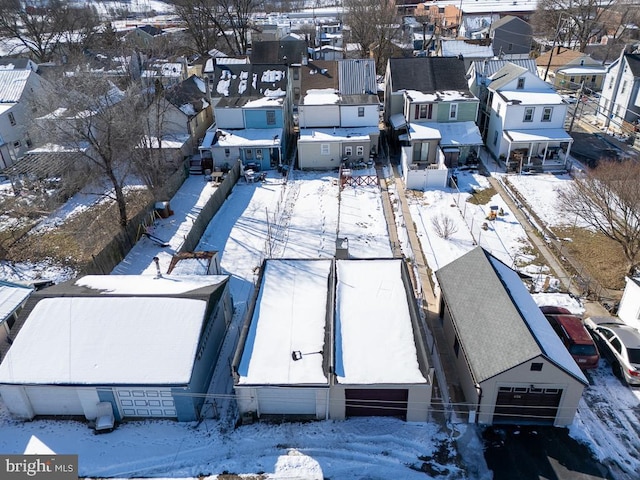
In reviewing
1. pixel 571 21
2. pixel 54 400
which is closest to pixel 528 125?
pixel 54 400

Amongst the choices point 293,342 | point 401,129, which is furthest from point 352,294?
point 401,129

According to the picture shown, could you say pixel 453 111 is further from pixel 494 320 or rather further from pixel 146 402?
pixel 146 402

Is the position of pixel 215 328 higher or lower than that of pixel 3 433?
higher

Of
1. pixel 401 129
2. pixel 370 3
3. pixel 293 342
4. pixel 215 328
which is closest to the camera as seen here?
pixel 293 342

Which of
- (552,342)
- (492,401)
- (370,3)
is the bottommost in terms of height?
(492,401)

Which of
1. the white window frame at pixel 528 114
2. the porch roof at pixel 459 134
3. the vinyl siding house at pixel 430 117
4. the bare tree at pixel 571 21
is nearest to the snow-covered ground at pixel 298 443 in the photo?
the vinyl siding house at pixel 430 117

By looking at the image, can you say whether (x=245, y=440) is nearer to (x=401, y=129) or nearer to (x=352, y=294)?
(x=352, y=294)

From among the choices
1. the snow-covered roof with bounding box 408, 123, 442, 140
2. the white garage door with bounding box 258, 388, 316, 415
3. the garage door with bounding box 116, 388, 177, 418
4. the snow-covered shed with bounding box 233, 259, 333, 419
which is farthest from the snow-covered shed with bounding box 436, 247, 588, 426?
the snow-covered roof with bounding box 408, 123, 442, 140
